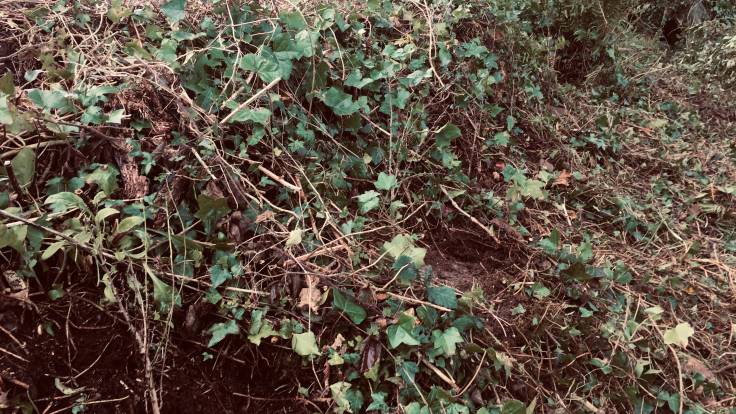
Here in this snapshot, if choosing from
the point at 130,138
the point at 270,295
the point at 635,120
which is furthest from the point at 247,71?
the point at 635,120

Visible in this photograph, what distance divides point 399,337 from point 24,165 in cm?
126

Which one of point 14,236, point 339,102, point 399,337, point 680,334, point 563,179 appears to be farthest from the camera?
point 563,179

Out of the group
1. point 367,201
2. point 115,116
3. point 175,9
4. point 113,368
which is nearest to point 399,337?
point 367,201

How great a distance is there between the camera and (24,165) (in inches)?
57.2

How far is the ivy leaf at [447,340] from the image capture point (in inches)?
62.0

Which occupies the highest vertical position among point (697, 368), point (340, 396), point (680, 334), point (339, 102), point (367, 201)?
point (339, 102)

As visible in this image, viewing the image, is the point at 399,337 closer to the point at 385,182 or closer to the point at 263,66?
the point at 385,182

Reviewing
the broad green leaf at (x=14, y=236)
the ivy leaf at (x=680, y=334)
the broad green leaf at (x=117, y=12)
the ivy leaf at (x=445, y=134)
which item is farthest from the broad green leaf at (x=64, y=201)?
the ivy leaf at (x=680, y=334)

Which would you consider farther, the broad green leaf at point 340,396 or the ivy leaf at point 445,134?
the ivy leaf at point 445,134

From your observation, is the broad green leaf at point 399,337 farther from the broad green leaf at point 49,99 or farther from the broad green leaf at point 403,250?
the broad green leaf at point 49,99

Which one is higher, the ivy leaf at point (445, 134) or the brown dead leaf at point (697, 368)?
the ivy leaf at point (445, 134)

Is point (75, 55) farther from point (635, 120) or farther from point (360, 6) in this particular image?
point (635, 120)

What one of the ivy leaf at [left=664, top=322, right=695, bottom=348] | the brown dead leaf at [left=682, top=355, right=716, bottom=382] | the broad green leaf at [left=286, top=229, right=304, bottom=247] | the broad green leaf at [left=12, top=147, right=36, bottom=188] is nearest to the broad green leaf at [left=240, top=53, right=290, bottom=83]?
the broad green leaf at [left=286, top=229, right=304, bottom=247]

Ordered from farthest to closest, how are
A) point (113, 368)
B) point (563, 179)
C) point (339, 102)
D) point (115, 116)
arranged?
point (563, 179) → point (339, 102) → point (115, 116) → point (113, 368)
